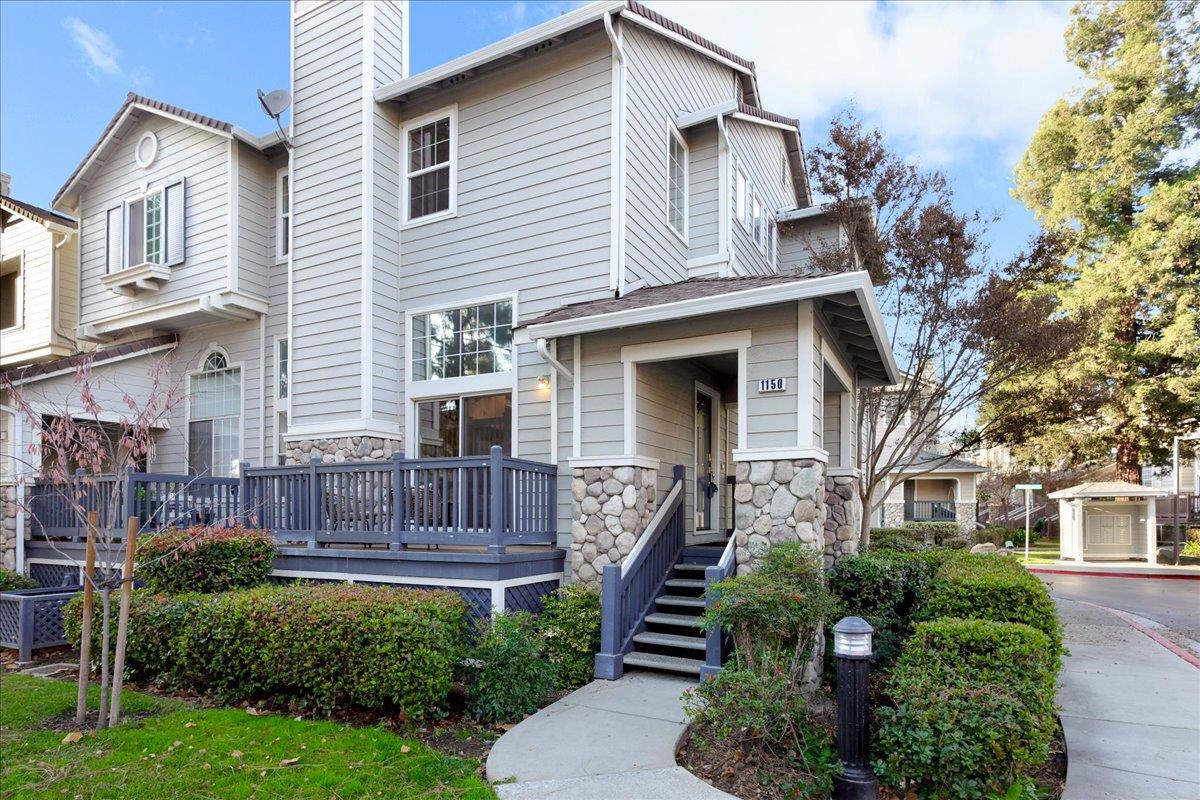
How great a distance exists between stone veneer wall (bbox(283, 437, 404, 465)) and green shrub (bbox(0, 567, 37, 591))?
403 cm

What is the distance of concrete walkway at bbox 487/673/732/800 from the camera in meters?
4.30

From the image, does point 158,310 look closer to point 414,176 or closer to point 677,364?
point 414,176

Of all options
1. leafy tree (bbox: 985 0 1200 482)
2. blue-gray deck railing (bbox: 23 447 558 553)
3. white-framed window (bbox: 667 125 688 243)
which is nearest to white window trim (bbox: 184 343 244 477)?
blue-gray deck railing (bbox: 23 447 558 553)

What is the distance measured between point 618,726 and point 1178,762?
3788mm

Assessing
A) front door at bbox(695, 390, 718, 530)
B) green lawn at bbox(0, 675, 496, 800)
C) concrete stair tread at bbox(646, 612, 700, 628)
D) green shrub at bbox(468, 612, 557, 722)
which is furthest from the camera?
front door at bbox(695, 390, 718, 530)

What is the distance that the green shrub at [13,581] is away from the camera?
9720 mm

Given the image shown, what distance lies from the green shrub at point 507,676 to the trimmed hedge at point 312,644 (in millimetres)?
261

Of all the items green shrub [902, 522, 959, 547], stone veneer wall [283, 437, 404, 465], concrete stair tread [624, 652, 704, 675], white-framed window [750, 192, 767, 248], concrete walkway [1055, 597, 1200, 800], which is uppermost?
white-framed window [750, 192, 767, 248]

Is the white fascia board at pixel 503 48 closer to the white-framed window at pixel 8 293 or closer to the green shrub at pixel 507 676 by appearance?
the green shrub at pixel 507 676

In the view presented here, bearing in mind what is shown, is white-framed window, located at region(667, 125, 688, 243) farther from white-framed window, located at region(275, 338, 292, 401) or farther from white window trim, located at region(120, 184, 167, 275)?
white window trim, located at region(120, 184, 167, 275)

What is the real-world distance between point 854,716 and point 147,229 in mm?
13137

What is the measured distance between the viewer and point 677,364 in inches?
363

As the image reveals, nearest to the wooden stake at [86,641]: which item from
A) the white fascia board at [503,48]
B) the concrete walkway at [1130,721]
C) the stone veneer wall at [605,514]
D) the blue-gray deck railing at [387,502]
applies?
the blue-gray deck railing at [387,502]

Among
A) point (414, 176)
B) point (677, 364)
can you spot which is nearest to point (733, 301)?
point (677, 364)
